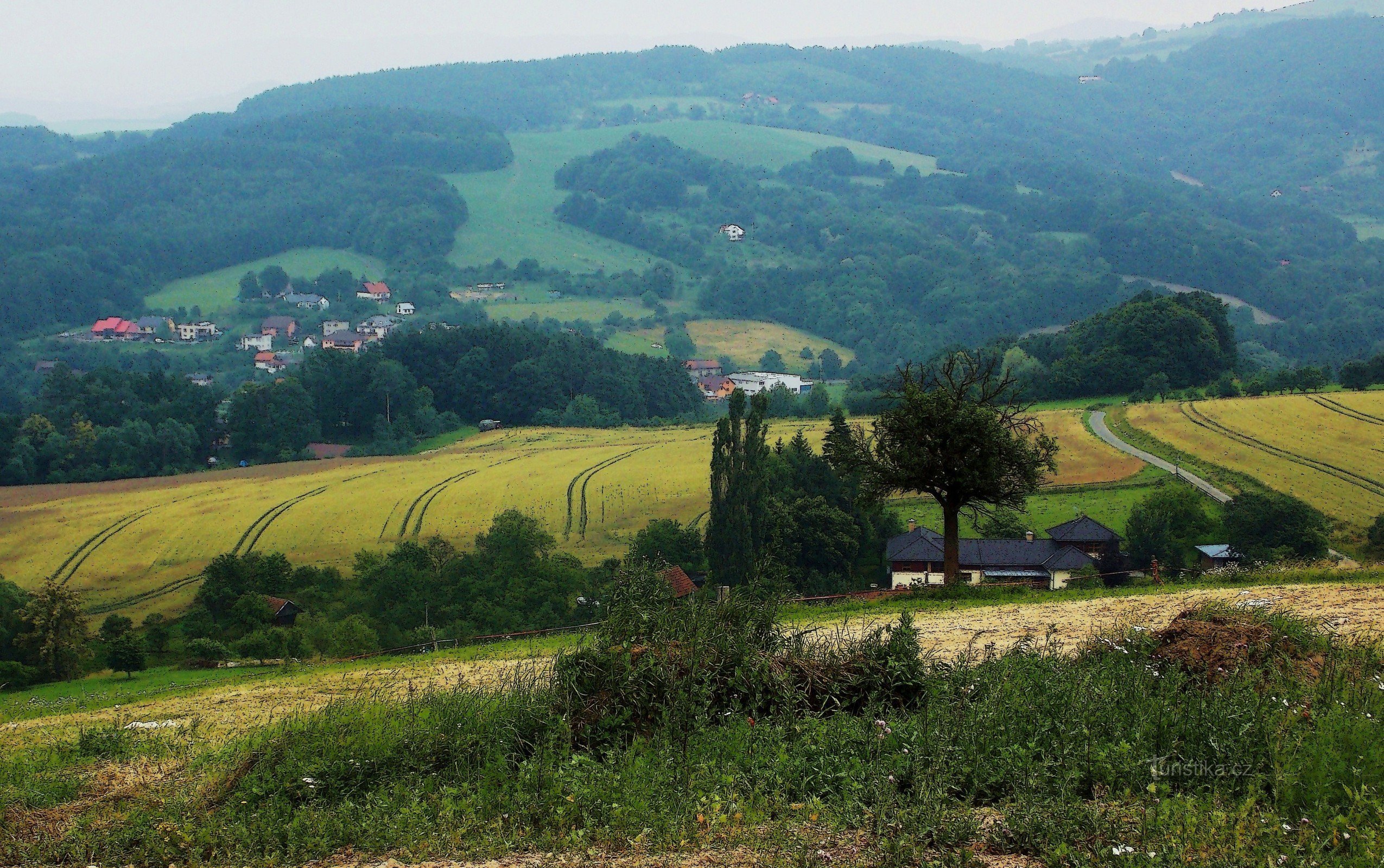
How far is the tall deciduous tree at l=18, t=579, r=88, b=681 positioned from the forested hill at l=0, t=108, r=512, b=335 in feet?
369

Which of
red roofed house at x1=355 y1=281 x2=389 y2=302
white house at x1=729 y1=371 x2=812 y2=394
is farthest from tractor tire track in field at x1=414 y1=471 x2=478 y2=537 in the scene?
red roofed house at x1=355 y1=281 x2=389 y2=302

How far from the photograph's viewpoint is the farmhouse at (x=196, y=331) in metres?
129

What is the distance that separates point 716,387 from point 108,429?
57248mm

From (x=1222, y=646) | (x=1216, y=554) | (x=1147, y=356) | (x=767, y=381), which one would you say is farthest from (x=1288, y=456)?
(x=767, y=381)

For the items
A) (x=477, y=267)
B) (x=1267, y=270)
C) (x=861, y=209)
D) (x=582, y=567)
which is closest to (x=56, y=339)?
(x=477, y=267)

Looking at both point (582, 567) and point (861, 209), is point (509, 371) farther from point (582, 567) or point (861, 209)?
point (861, 209)

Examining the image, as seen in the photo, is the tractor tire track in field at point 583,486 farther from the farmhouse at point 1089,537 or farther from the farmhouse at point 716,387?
the farmhouse at point 716,387

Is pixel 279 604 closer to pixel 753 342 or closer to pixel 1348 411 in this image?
pixel 1348 411

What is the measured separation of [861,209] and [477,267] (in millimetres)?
74624

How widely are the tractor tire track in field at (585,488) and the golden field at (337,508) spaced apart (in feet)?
0.34

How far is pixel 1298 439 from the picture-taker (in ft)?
152

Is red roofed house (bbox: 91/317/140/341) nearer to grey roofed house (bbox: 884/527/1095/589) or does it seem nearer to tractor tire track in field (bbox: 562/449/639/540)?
tractor tire track in field (bbox: 562/449/639/540)

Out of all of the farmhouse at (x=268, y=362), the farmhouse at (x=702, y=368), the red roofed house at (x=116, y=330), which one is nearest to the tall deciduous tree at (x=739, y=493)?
the farmhouse at (x=702, y=368)

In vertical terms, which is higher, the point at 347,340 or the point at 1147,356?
the point at 347,340
